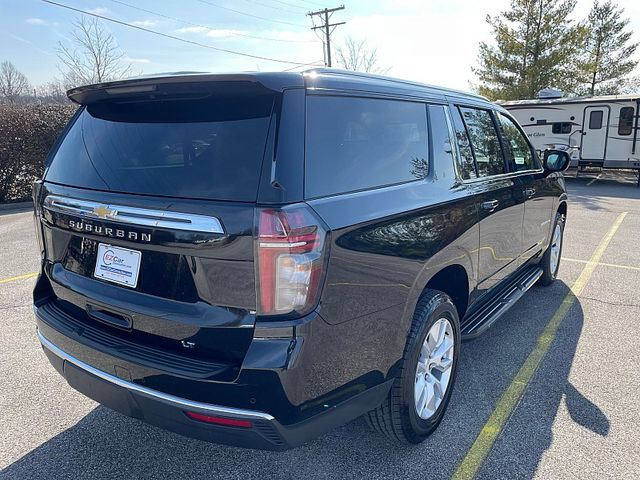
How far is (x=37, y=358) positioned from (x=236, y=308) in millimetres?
2587

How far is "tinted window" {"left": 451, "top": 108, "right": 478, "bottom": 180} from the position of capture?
10.3 ft

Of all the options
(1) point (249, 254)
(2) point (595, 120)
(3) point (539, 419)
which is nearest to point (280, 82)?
(1) point (249, 254)

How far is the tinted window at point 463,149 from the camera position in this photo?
10.3ft

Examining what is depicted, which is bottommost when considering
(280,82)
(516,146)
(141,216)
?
(141,216)

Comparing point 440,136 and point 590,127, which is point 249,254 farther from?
point 590,127

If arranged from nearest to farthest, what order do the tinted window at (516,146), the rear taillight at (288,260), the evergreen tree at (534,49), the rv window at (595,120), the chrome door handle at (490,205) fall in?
the rear taillight at (288,260) → the chrome door handle at (490,205) → the tinted window at (516,146) → the rv window at (595,120) → the evergreen tree at (534,49)

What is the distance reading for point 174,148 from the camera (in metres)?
2.11

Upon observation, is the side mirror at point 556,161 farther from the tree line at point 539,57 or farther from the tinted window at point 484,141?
the tree line at point 539,57

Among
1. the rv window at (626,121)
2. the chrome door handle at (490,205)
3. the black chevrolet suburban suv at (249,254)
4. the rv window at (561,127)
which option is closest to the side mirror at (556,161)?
the chrome door handle at (490,205)

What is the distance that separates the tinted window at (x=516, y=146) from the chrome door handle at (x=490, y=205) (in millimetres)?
770

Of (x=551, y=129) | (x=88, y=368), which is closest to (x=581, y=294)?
(x=88, y=368)

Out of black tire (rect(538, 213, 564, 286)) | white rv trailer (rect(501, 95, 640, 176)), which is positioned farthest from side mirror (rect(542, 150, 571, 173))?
white rv trailer (rect(501, 95, 640, 176))

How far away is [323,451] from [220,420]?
980mm

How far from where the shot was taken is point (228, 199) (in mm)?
1843
